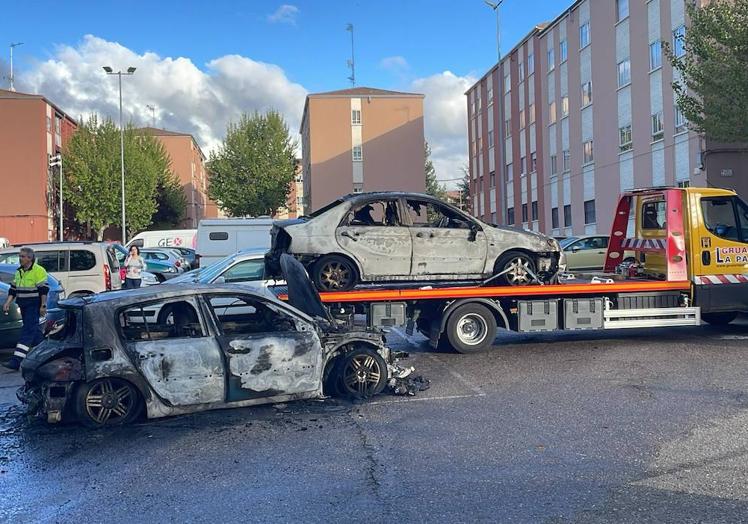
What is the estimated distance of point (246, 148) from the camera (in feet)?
153

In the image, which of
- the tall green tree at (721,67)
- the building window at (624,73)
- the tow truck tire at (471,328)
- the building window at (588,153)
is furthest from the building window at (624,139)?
the tow truck tire at (471,328)

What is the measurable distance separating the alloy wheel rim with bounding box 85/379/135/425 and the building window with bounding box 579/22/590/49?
109ft

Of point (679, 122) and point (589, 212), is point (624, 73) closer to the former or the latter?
point (679, 122)

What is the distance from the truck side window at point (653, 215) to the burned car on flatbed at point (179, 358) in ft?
18.8

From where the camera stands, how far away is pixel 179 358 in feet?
20.9

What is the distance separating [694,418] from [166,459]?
4.66m

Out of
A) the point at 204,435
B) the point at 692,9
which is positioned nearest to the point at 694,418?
the point at 204,435

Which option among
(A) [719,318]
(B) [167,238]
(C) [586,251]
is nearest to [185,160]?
(B) [167,238]

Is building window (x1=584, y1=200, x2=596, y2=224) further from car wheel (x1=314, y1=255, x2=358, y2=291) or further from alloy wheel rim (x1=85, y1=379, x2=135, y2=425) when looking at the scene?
alloy wheel rim (x1=85, y1=379, x2=135, y2=425)

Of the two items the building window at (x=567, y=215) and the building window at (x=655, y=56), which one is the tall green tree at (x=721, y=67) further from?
the building window at (x=567, y=215)

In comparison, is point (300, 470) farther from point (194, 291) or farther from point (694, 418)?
point (694, 418)

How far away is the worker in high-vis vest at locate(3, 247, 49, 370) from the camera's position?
9625 mm

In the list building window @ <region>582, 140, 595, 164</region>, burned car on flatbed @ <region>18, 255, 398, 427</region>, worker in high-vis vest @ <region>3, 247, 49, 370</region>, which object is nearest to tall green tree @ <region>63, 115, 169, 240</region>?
building window @ <region>582, 140, 595, 164</region>

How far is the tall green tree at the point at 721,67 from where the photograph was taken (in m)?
15.7
